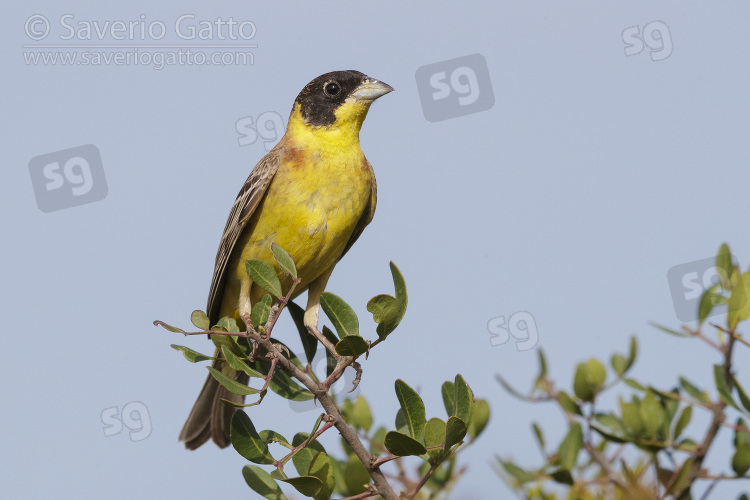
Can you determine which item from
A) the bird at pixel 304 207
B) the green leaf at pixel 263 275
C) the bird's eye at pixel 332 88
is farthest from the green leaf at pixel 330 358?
the bird's eye at pixel 332 88

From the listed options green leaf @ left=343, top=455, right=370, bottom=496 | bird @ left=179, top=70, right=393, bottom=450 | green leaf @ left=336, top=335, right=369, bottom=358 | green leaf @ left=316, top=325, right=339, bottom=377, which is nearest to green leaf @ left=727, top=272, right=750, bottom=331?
green leaf @ left=336, top=335, right=369, bottom=358

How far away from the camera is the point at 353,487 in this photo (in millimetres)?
3342

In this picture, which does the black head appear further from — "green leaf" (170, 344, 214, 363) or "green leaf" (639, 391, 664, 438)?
"green leaf" (639, 391, 664, 438)

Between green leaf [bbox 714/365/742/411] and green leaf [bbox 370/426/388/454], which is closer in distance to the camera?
green leaf [bbox 714/365/742/411]

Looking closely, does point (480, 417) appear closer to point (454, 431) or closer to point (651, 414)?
point (651, 414)

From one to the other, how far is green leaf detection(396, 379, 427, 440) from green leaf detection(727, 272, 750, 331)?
1159 millimetres

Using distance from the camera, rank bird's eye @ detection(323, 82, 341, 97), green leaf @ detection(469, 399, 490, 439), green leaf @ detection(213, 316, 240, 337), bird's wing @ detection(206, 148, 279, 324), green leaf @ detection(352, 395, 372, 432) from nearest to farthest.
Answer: green leaf @ detection(213, 316, 240, 337)
green leaf @ detection(469, 399, 490, 439)
green leaf @ detection(352, 395, 372, 432)
bird's wing @ detection(206, 148, 279, 324)
bird's eye @ detection(323, 82, 341, 97)

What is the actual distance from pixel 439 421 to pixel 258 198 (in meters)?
2.32

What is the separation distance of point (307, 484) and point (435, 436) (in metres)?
0.45

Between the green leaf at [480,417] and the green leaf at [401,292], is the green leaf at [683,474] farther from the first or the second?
the green leaf at [401,292]

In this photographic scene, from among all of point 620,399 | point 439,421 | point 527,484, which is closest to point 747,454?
point 620,399

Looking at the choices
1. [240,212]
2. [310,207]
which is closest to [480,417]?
[310,207]

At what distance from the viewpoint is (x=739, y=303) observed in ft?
10.2

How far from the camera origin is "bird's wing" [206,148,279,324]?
15.6 feet
